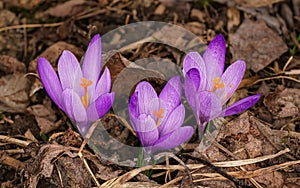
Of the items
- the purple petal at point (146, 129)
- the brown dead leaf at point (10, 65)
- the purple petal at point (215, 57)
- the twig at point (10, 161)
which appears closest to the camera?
the purple petal at point (146, 129)

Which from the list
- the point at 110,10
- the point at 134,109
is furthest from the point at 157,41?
the point at 134,109


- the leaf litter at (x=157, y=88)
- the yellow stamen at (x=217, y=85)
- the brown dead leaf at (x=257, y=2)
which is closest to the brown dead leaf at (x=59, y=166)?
the leaf litter at (x=157, y=88)

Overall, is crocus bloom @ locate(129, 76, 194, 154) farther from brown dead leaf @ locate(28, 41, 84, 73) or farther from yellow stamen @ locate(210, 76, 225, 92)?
brown dead leaf @ locate(28, 41, 84, 73)

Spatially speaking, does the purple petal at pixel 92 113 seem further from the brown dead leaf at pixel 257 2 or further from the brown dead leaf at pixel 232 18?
the brown dead leaf at pixel 257 2

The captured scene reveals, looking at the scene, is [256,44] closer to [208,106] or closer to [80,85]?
[208,106]

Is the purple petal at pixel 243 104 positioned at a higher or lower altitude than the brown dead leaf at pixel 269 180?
higher

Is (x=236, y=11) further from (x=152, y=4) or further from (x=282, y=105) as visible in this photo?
(x=282, y=105)

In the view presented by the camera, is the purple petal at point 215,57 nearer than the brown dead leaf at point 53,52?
Yes
